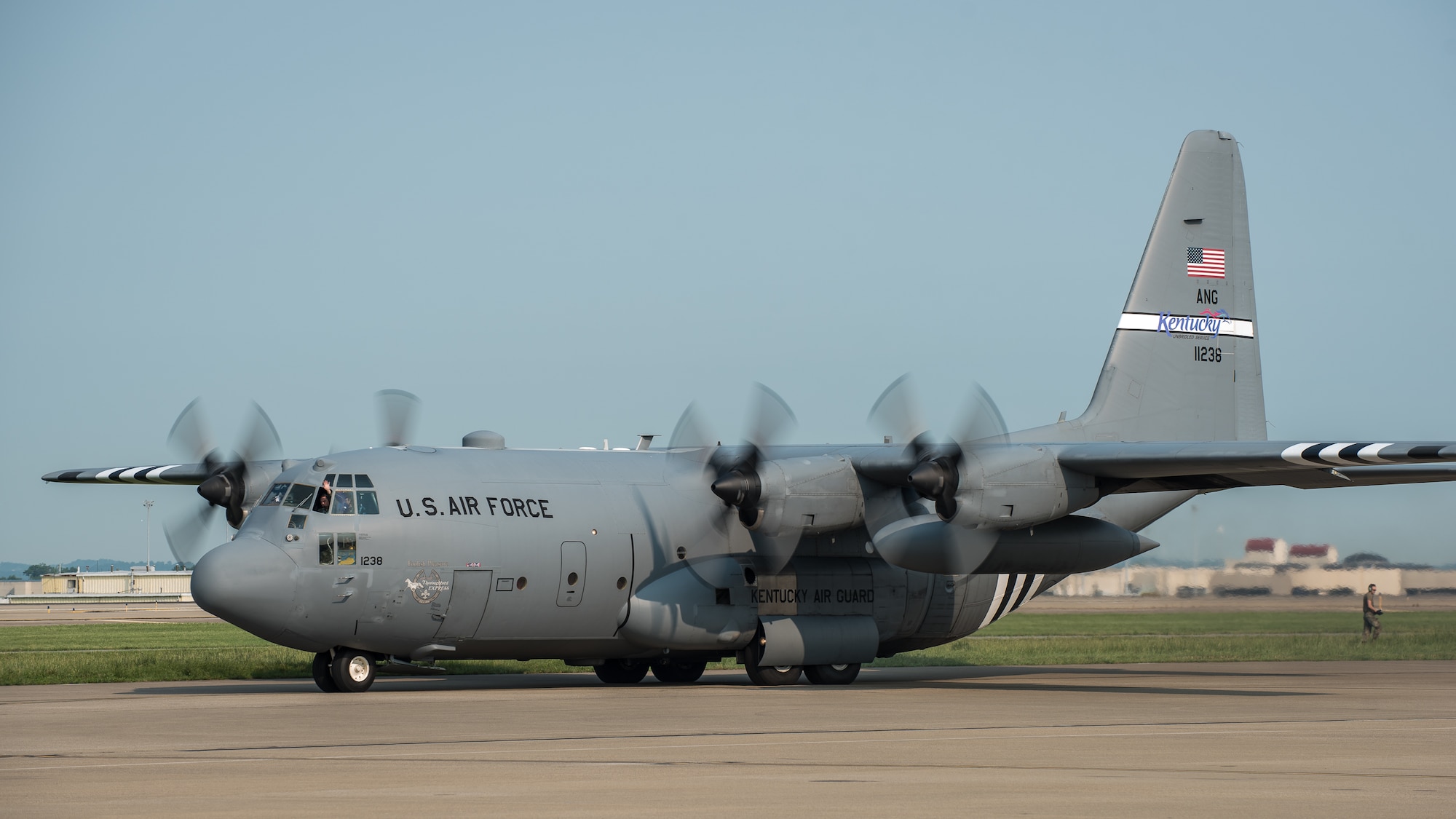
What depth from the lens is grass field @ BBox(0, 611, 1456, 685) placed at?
2781 cm

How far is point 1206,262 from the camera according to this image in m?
27.8

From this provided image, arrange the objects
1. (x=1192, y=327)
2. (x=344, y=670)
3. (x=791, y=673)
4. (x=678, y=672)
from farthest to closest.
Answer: (x=1192, y=327)
(x=678, y=672)
(x=791, y=673)
(x=344, y=670)

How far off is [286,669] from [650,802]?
1969 cm

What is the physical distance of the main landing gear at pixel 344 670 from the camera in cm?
2177

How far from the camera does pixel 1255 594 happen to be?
1358 inches

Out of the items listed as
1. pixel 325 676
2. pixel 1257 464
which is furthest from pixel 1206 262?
pixel 325 676

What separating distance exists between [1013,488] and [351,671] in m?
9.29

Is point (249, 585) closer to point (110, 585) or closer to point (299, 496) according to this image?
point (299, 496)

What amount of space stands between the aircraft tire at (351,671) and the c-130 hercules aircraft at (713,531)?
0.08 feet

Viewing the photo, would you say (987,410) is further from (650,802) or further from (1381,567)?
(1381,567)

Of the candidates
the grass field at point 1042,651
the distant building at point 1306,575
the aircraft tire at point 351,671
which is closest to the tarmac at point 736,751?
the aircraft tire at point 351,671

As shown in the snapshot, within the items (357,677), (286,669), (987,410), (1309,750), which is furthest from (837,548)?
(1309,750)

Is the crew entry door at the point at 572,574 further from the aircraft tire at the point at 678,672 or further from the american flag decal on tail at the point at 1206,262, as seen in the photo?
the american flag decal on tail at the point at 1206,262

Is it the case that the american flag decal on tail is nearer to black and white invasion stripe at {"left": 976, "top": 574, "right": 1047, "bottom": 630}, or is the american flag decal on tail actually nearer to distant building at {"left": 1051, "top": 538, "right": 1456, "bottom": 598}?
black and white invasion stripe at {"left": 976, "top": 574, "right": 1047, "bottom": 630}
